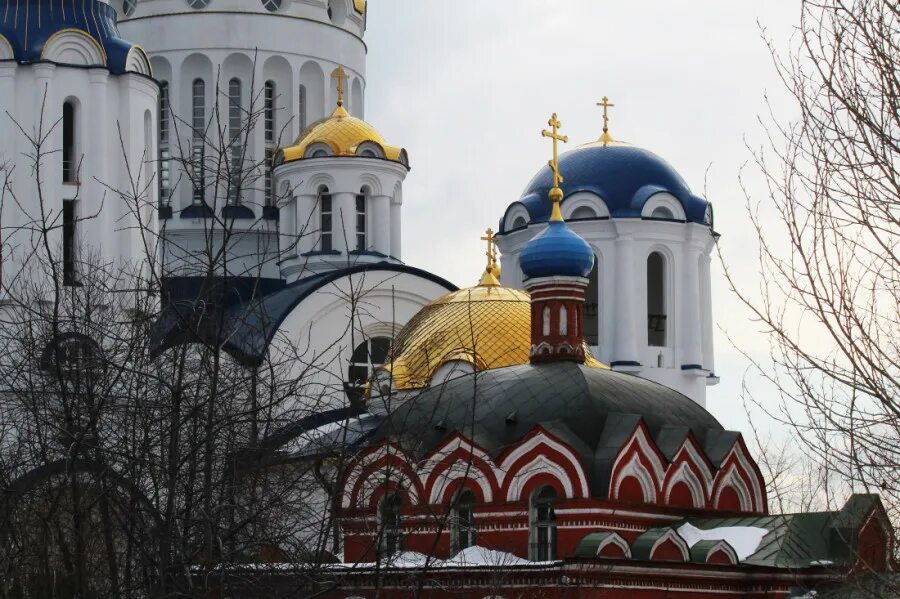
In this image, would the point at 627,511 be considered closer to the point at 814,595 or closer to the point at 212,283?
the point at 814,595

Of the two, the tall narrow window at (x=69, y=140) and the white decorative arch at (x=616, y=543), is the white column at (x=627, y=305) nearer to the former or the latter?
the tall narrow window at (x=69, y=140)

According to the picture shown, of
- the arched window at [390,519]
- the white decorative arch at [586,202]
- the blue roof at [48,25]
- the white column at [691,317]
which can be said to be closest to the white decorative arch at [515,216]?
the white decorative arch at [586,202]

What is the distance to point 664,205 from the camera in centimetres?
3081

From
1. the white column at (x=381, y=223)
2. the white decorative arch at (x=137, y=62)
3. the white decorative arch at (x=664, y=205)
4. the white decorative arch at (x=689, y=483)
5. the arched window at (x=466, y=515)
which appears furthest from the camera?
the white column at (x=381, y=223)

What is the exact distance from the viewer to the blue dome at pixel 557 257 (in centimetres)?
2441

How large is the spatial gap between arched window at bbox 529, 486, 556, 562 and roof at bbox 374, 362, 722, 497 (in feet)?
1.72

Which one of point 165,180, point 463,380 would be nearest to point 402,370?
point 463,380

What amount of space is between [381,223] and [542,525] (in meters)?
10.8

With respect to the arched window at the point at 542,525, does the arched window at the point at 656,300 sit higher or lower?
higher

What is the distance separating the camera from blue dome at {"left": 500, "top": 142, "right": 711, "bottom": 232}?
3078 centimetres

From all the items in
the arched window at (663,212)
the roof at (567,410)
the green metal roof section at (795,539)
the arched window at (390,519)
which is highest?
the arched window at (663,212)

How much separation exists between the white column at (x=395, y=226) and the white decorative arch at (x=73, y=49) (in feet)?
19.4

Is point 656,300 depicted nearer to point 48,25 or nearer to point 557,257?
point 557,257

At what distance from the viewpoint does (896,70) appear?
1079cm
